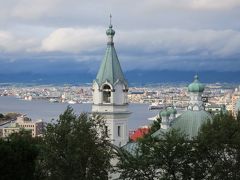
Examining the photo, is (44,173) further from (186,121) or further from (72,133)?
(186,121)

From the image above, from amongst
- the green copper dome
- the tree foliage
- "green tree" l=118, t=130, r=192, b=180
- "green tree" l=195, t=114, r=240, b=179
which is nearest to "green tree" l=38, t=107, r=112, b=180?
"green tree" l=118, t=130, r=192, b=180

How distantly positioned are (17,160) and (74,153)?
250 inches

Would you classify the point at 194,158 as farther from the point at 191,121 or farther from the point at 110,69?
the point at 110,69

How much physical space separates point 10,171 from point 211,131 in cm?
831

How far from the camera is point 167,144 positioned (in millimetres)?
17016

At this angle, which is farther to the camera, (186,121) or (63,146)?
(186,121)

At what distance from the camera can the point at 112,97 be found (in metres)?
21.3

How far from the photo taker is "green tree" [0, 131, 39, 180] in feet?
71.4

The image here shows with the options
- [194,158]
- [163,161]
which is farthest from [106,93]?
[194,158]

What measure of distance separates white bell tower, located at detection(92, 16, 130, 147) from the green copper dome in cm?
193

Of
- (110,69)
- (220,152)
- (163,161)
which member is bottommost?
(163,161)

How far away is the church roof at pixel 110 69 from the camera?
2142 centimetres

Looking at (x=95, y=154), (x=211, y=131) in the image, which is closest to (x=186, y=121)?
(x=211, y=131)

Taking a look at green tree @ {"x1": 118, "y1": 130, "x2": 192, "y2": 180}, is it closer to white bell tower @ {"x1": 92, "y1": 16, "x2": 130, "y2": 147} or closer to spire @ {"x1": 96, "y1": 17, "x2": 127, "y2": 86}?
white bell tower @ {"x1": 92, "y1": 16, "x2": 130, "y2": 147}
